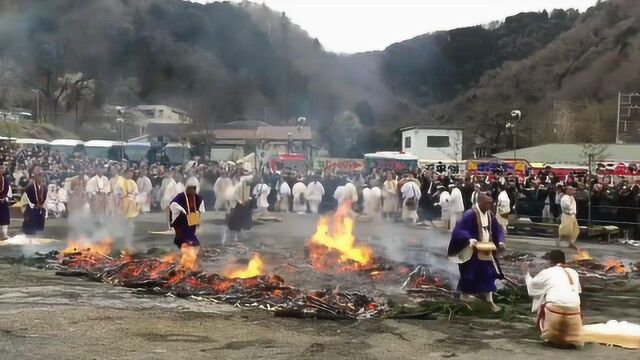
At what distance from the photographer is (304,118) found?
23.3 metres

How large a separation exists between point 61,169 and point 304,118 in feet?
29.3

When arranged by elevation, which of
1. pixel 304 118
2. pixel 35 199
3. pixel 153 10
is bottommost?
pixel 35 199

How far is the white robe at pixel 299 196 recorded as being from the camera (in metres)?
23.6

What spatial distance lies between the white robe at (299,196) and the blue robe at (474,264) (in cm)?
1498

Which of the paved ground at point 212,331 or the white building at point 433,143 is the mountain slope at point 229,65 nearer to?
the paved ground at point 212,331

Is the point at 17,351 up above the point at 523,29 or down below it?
below

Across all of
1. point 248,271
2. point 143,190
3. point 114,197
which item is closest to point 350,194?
point 143,190

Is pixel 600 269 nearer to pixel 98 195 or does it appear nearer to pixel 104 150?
pixel 98 195

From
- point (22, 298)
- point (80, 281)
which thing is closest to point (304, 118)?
point (80, 281)

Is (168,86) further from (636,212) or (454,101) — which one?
(636,212)

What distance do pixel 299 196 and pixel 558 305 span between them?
17.3 m

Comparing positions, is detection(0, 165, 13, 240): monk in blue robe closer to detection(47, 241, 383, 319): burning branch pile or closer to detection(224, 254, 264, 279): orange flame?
detection(47, 241, 383, 319): burning branch pile

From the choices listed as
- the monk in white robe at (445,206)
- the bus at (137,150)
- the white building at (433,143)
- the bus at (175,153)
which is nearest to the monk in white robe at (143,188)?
the monk in white robe at (445,206)

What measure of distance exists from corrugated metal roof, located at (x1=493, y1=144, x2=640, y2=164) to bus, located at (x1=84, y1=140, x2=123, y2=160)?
22.7m
